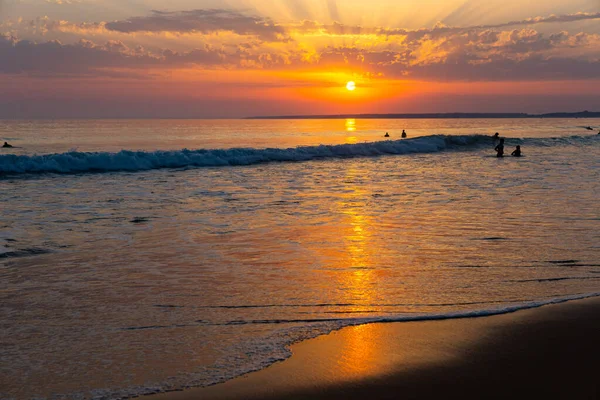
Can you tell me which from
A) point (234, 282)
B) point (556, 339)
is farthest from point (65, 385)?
point (556, 339)

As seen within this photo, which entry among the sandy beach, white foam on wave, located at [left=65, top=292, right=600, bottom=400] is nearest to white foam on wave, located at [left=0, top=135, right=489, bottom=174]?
white foam on wave, located at [left=65, top=292, right=600, bottom=400]

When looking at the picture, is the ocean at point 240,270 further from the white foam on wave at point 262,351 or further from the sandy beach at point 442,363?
the sandy beach at point 442,363

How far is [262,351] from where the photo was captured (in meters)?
5.78

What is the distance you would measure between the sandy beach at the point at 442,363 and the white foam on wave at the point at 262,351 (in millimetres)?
109

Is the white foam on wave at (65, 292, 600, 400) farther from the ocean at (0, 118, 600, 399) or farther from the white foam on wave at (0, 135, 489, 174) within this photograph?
the white foam on wave at (0, 135, 489, 174)

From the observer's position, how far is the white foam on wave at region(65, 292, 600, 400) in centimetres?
493

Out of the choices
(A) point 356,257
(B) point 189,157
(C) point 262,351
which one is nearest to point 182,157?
(B) point 189,157

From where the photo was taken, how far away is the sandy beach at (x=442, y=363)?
4.88 m

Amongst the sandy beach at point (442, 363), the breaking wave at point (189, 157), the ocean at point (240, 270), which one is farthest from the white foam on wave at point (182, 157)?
the sandy beach at point (442, 363)

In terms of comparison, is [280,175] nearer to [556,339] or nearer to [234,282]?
[234,282]

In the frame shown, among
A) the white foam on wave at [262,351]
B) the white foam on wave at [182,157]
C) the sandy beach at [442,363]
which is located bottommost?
the sandy beach at [442,363]

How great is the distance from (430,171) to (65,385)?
85.5ft

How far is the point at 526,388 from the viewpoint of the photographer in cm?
494

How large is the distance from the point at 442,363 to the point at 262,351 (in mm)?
1725
